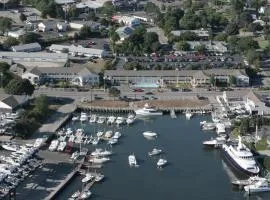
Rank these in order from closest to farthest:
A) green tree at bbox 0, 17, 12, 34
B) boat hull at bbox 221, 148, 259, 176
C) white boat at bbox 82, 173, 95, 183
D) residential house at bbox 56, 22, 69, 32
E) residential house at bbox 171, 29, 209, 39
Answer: white boat at bbox 82, 173, 95, 183, boat hull at bbox 221, 148, 259, 176, residential house at bbox 171, 29, 209, 39, green tree at bbox 0, 17, 12, 34, residential house at bbox 56, 22, 69, 32

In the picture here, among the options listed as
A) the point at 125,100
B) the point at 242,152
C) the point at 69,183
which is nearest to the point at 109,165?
the point at 69,183

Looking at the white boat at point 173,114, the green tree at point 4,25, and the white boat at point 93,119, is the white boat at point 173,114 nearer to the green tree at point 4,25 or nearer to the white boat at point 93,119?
the white boat at point 93,119

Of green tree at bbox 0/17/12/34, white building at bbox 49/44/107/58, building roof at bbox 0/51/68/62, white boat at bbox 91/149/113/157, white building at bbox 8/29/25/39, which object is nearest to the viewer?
white boat at bbox 91/149/113/157

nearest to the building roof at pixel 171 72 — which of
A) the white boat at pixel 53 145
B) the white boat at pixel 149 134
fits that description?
the white boat at pixel 149 134

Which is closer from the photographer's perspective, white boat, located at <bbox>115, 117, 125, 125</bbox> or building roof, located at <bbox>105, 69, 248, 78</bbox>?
white boat, located at <bbox>115, 117, 125, 125</bbox>

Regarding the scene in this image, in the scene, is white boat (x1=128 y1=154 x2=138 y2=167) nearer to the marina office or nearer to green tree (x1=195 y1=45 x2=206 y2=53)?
the marina office

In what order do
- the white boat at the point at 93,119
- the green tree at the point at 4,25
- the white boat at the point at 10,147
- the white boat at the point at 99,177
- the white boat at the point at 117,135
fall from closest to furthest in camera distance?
the white boat at the point at 99,177 < the white boat at the point at 10,147 < the white boat at the point at 117,135 < the white boat at the point at 93,119 < the green tree at the point at 4,25

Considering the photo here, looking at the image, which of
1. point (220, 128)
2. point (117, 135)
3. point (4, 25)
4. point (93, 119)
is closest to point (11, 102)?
point (93, 119)

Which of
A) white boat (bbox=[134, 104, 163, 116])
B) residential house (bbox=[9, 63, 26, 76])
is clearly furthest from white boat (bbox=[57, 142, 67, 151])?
residential house (bbox=[9, 63, 26, 76])
